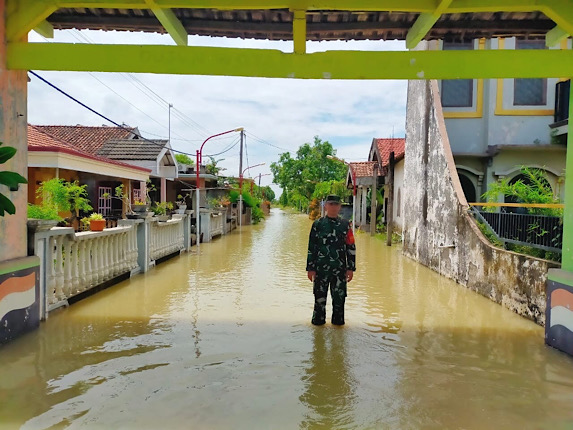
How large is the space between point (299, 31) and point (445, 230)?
6521mm

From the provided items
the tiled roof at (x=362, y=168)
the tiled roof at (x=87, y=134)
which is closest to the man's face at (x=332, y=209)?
the tiled roof at (x=87, y=134)

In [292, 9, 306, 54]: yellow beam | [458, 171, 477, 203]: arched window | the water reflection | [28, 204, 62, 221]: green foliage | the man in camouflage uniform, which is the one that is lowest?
the water reflection

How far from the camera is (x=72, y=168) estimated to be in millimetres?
11336

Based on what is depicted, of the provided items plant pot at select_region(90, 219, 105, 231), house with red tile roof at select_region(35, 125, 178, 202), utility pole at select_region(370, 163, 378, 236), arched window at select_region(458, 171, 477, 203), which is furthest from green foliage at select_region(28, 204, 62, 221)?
utility pole at select_region(370, 163, 378, 236)

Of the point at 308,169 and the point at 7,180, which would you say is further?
the point at 308,169

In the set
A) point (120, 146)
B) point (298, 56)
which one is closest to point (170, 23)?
point (298, 56)

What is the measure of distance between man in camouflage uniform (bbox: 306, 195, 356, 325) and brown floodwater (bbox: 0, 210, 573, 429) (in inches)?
23.3

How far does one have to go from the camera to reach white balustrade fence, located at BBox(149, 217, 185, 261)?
10222 mm

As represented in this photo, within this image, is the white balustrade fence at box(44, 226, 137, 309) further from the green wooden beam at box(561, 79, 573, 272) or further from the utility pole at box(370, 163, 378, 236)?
the utility pole at box(370, 163, 378, 236)

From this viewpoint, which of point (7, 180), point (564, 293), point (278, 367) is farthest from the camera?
point (564, 293)

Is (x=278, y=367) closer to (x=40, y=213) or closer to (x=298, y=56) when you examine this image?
(x=298, y=56)

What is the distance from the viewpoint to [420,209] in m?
11.8

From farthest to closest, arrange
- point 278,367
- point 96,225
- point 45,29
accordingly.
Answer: point 96,225
point 45,29
point 278,367

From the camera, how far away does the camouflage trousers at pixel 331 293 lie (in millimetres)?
5375
